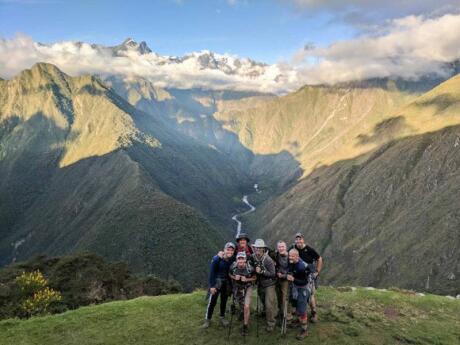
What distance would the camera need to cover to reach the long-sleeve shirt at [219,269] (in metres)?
24.5

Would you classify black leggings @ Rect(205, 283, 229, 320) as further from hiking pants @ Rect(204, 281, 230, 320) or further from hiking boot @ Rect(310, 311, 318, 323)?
hiking boot @ Rect(310, 311, 318, 323)

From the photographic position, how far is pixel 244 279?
2359cm

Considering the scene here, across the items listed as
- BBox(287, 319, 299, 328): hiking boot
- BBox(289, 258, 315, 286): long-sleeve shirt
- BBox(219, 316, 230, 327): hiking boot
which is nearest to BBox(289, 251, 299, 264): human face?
BBox(289, 258, 315, 286): long-sleeve shirt

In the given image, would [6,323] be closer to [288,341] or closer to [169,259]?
[288,341]

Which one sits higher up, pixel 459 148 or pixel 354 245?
pixel 459 148

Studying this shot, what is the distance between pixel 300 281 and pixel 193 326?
6957 mm

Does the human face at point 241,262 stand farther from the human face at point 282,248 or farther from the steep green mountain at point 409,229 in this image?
the steep green mountain at point 409,229

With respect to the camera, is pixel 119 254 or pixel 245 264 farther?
pixel 119 254

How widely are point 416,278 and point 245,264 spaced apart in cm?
11820

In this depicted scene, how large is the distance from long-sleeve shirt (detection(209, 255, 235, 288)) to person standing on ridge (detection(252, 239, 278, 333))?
1.58 m

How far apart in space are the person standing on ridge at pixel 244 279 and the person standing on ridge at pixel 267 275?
19.9 inches

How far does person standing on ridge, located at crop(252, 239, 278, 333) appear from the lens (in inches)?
945

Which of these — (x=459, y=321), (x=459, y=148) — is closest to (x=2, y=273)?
Answer: (x=459, y=321)

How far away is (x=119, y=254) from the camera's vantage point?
16538cm
